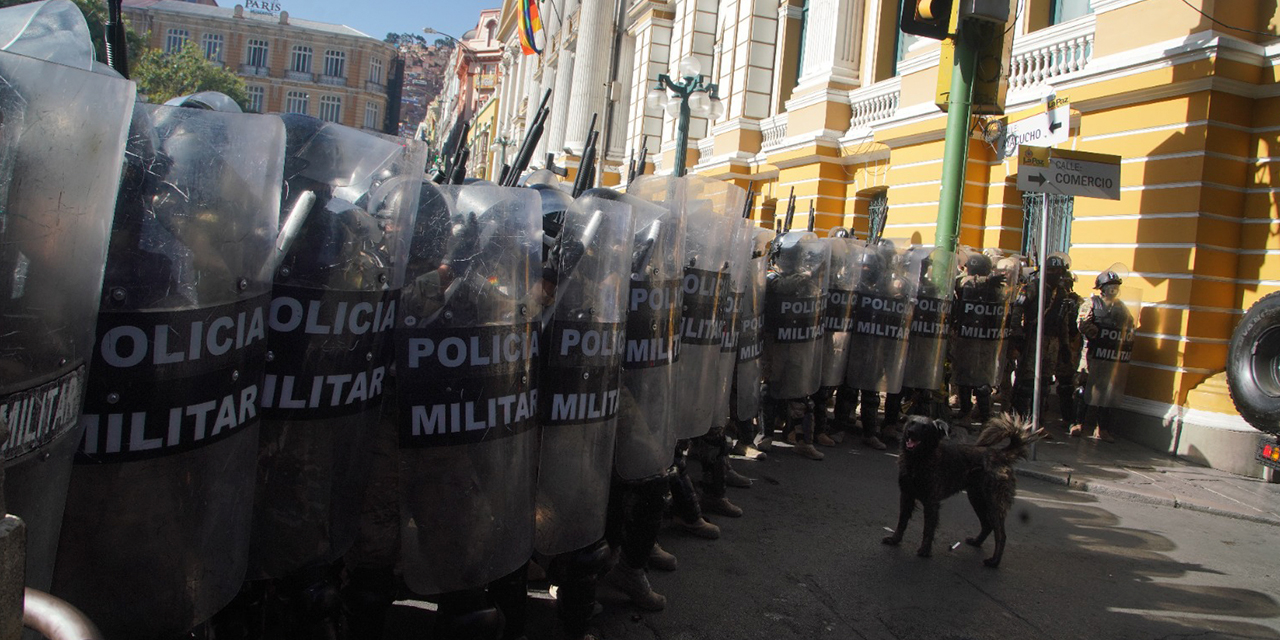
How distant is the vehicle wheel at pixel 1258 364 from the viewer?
25.0ft

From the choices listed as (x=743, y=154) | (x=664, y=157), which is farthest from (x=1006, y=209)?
(x=664, y=157)

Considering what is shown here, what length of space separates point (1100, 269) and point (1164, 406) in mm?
1851

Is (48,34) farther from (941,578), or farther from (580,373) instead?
(941,578)

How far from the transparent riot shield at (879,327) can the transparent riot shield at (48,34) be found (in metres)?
6.90

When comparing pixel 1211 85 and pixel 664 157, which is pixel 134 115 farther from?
pixel 664 157

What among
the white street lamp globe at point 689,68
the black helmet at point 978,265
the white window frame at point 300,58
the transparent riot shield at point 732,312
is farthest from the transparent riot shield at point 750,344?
the white window frame at point 300,58

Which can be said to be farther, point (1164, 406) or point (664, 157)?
point (664, 157)

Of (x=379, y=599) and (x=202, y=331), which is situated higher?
(x=202, y=331)

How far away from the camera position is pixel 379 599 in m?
2.72

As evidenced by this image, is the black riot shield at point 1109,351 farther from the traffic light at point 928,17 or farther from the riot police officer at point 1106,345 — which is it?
the traffic light at point 928,17

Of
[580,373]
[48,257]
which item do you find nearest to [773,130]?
[580,373]

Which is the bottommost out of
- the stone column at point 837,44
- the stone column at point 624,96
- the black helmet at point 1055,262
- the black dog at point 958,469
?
the black dog at point 958,469

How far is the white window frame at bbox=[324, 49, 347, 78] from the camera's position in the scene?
68.5 m

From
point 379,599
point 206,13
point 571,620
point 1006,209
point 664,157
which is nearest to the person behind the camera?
point 379,599
